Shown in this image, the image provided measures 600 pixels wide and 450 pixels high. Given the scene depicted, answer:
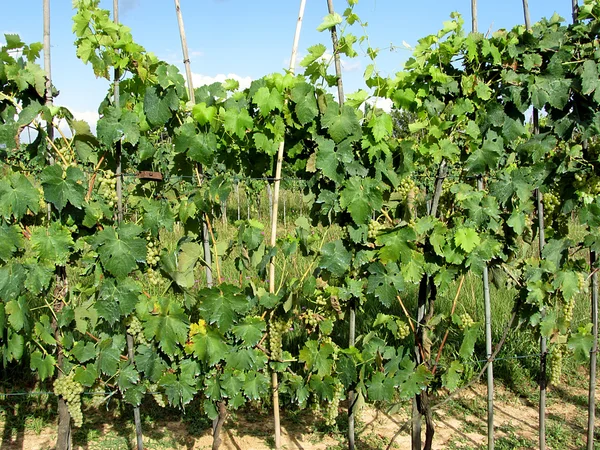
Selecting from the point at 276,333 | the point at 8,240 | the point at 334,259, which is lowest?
the point at 276,333

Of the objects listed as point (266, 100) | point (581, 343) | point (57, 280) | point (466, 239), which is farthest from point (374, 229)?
point (57, 280)

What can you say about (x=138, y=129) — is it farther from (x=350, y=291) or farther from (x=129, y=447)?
(x=129, y=447)

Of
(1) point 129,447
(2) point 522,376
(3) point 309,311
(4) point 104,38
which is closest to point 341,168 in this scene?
(3) point 309,311

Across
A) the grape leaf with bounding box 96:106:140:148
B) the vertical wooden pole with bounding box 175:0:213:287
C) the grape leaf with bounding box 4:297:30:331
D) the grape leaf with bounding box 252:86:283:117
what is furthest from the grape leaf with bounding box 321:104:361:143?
the grape leaf with bounding box 4:297:30:331

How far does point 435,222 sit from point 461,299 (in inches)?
101

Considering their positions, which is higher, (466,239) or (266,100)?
(266,100)

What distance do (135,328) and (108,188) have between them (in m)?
0.65

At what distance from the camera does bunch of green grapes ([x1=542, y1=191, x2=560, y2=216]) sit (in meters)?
3.16

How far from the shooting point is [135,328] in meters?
2.74

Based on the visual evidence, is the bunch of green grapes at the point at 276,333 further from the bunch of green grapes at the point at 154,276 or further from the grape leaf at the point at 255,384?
the bunch of green grapes at the point at 154,276

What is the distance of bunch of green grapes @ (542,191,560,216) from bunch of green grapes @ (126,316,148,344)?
2158mm

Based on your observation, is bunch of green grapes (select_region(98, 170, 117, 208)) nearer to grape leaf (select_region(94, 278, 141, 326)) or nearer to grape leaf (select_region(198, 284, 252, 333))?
grape leaf (select_region(94, 278, 141, 326))

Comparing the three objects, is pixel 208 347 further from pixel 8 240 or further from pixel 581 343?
pixel 581 343

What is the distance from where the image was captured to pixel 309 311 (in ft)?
9.71
